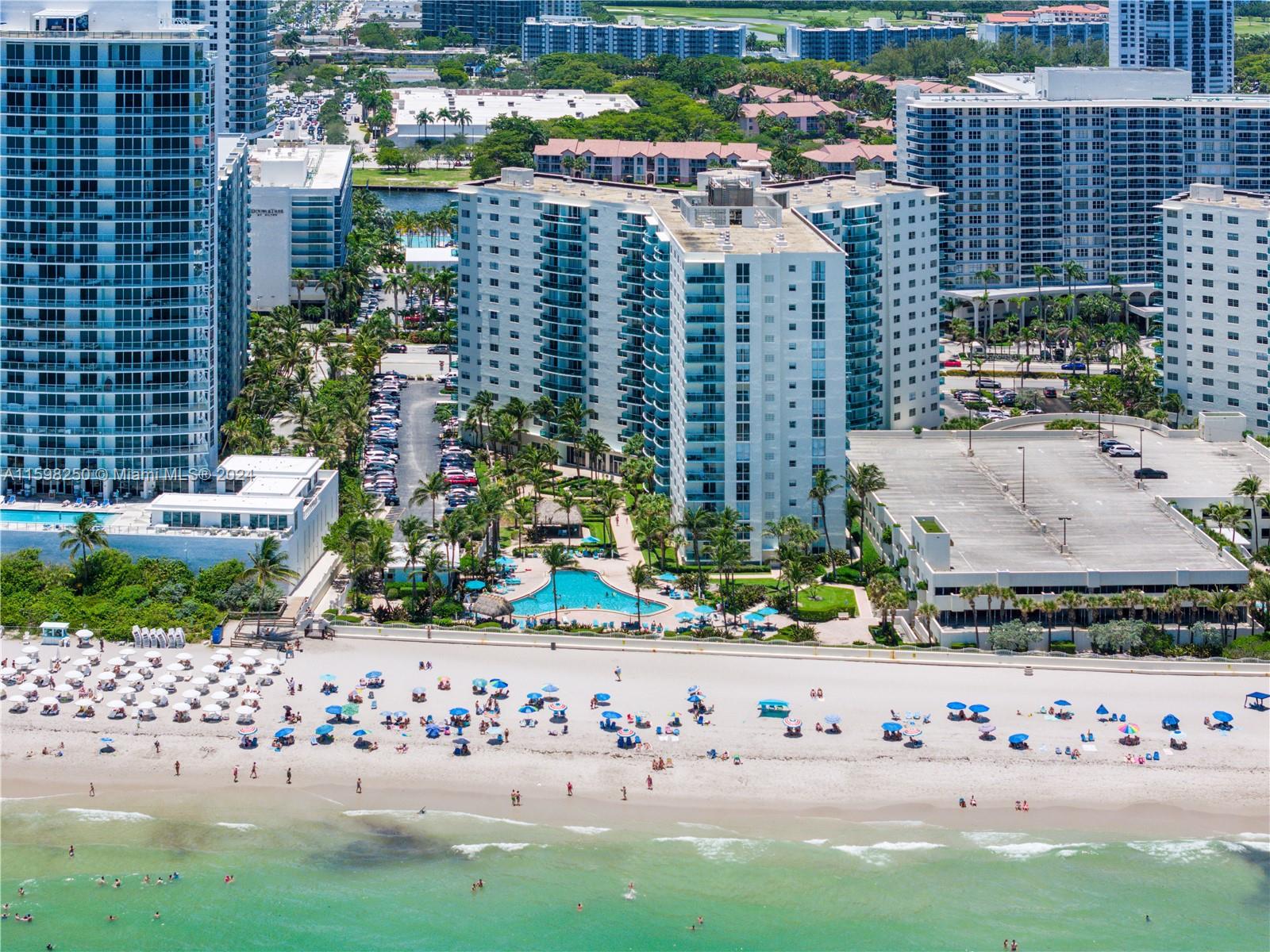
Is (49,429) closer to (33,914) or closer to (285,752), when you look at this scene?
(285,752)

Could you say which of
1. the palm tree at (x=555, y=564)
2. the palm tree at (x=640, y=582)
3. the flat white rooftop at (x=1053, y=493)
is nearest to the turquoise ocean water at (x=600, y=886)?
the palm tree at (x=555, y=564)

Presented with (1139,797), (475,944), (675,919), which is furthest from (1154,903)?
(475,944)

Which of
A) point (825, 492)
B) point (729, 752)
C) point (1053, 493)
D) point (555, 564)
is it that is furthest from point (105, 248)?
point (1053, 493)

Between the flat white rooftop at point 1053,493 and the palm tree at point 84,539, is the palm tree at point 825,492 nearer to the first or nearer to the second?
the flat white rooftop at point 1053,493

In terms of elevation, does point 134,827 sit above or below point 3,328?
below

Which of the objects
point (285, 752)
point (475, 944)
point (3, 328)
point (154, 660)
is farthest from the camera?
point (3, 328)

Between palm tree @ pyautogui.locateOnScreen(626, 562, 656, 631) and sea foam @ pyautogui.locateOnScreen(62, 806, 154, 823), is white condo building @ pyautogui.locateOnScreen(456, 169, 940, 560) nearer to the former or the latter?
palm tree @ pyautogui.locateOnScreen(626, 562, 656, 631)

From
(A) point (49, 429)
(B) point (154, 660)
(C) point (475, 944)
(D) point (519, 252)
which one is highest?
(D) point (519, 252)
